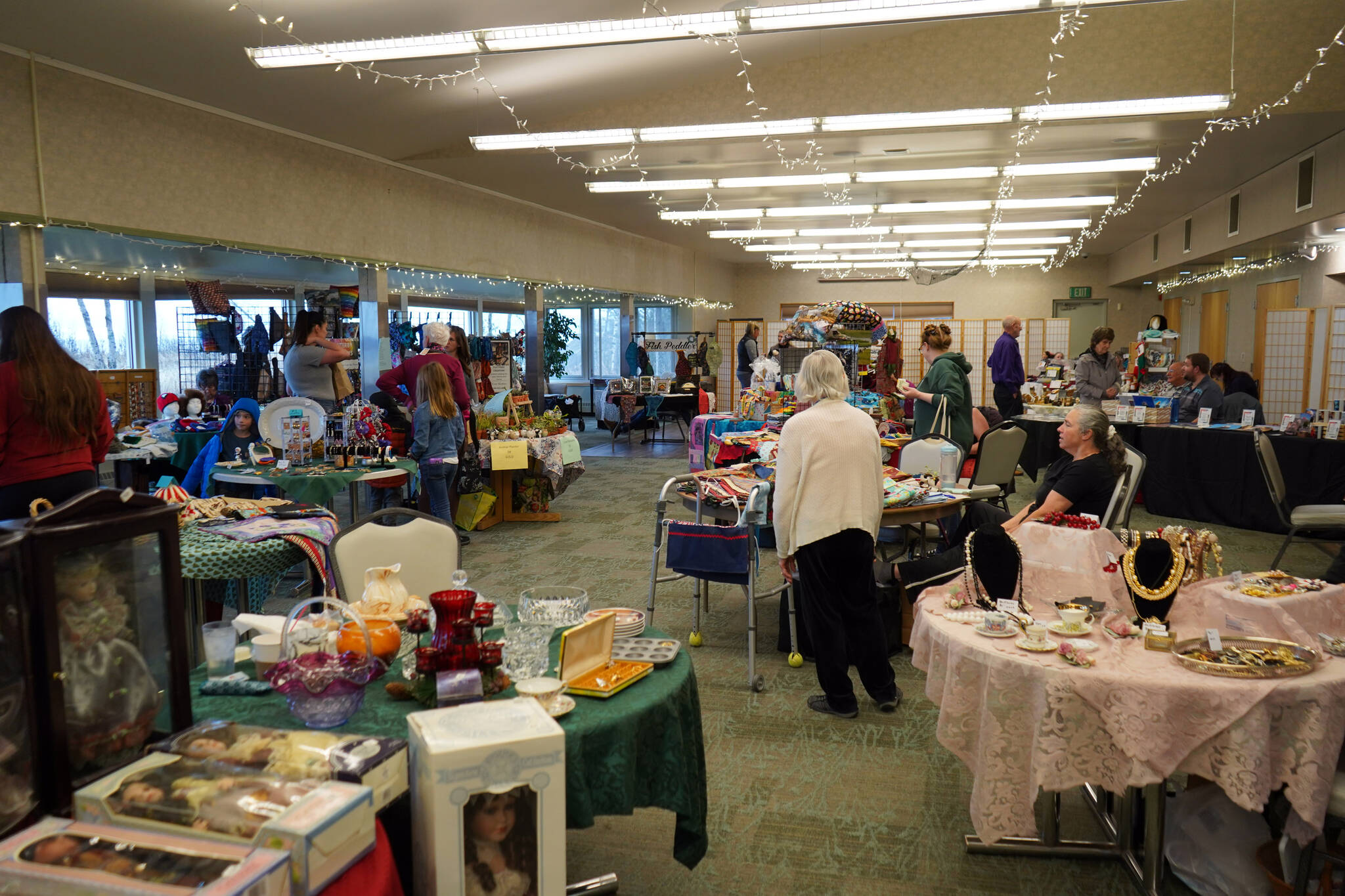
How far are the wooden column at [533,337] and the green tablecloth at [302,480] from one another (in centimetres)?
637

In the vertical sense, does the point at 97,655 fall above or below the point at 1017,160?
below

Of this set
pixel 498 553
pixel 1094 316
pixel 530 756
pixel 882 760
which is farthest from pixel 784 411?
pixel 1094 316

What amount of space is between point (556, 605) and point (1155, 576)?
1758 mm

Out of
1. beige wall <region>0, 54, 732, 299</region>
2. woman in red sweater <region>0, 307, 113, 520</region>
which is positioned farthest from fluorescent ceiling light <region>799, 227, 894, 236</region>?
woman in red sweater <region>0, 307, 113, 520</region>

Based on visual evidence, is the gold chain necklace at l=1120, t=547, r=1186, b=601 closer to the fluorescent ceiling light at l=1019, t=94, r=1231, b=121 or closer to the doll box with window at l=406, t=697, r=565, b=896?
the doll box with window at l=406, t=697, r=565, b=896

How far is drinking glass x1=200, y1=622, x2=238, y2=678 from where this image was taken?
2.13 meters

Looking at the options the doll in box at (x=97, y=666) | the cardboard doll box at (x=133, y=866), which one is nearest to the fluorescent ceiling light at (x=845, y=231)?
the doll in box at (x=97, y=666)

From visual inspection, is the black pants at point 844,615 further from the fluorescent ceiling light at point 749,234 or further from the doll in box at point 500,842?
the fluorescent ceiling light at point 749,234

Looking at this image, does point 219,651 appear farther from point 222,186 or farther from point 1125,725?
point 222,186

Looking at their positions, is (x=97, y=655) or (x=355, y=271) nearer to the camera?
(x=97, y=655)

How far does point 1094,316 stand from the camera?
18.9 meters

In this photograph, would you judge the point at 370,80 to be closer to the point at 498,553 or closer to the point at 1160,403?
the point at 498,553

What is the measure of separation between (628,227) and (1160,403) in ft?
25.7

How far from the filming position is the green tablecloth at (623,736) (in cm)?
184
